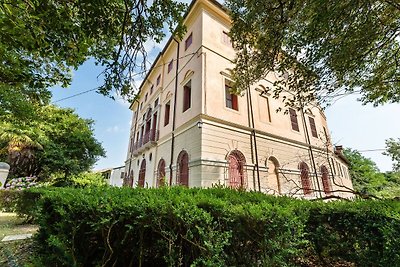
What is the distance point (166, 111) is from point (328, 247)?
12498mm

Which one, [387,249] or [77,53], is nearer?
[387,249]

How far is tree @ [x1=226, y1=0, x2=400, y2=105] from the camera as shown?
448 centimetres

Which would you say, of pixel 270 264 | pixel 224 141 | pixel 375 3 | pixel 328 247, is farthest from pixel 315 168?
pixel 270 264

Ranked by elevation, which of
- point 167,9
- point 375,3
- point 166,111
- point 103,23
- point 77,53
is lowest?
point 77,53

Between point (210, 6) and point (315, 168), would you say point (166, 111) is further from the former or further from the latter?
point (315, 168)

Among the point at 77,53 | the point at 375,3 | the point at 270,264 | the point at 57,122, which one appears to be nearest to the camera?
the point at 270,264

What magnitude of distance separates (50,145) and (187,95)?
479 inches

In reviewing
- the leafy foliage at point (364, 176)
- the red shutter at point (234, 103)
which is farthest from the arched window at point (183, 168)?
the leafy foliage at point (364, 176)

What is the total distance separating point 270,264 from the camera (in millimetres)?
1943

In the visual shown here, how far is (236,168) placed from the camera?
9.77 m

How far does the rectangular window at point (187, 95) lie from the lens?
449 inches

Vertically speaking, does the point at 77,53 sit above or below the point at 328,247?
above

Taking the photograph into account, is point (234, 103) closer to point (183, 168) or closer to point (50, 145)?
point (183, 168)

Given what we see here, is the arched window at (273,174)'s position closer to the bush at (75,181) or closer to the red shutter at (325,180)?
the red shutter at (325,180)
